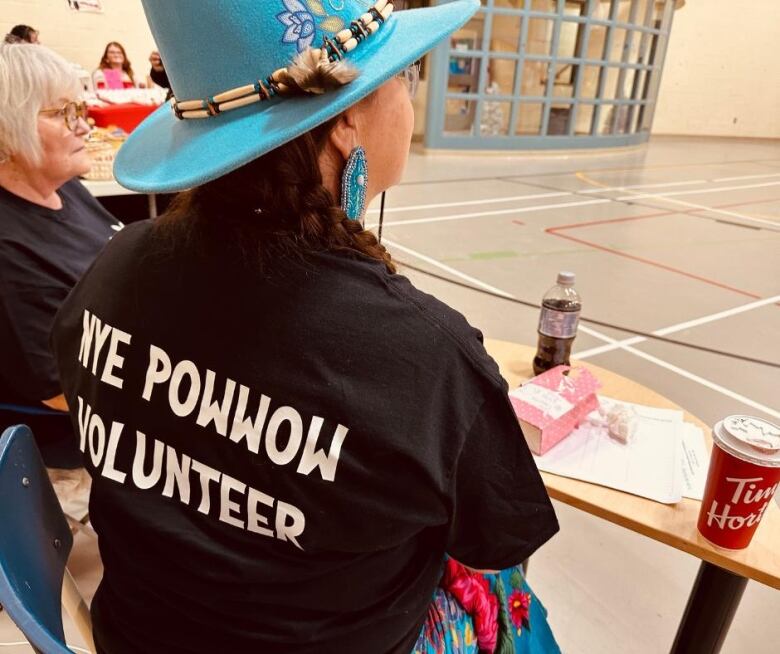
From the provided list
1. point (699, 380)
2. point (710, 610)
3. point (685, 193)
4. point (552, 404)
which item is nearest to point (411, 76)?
point (552, 404)

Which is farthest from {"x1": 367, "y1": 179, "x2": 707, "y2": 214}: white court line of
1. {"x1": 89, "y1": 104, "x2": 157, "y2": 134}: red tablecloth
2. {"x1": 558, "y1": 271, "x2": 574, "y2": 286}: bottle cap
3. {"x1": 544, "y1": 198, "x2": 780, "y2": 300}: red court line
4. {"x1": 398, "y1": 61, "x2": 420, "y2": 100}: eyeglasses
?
{"x1": 398, "y1": 61, "x2": 420, "y2": 100}: eyeglasses

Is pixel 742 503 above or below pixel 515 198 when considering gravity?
above

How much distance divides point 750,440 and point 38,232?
5.79 ft

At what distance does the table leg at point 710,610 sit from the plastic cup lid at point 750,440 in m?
0.32

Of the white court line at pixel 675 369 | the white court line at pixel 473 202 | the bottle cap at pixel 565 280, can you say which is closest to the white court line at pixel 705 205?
the white court line at pixel 473 202

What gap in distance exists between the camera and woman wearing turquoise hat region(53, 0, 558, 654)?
69cm

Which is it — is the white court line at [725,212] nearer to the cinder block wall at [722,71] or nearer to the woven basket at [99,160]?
the woven basket at [99,160]

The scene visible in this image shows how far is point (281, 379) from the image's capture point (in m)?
0.68

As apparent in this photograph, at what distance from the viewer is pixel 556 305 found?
1.50 metres

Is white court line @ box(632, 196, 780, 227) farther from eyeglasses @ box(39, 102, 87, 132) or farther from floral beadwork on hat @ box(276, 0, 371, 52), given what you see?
floral beadwork on hat @ box(276, 0, 371, 52)

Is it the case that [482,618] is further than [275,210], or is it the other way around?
[482,618]

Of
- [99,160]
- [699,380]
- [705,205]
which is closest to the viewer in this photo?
[99,160]

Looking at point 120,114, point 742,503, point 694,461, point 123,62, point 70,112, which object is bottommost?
point 694,461

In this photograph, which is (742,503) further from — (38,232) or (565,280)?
(38,232)
